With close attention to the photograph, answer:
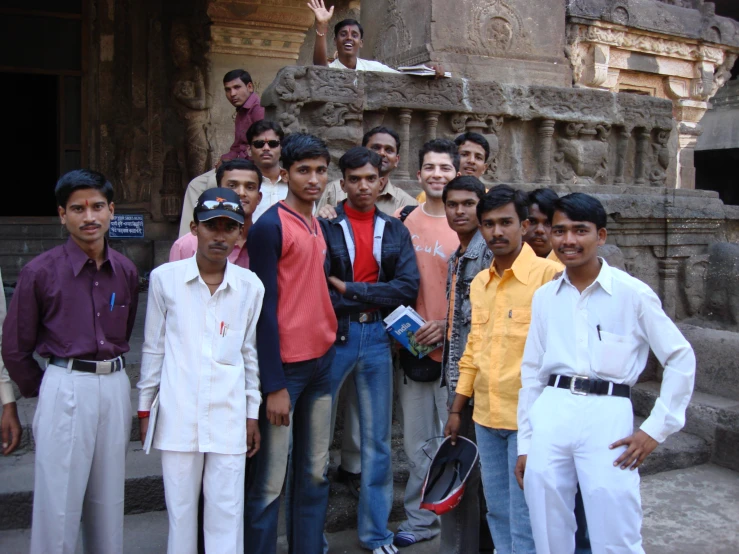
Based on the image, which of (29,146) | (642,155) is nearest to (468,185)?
(642,155)

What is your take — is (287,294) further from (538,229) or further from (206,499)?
(538,229)

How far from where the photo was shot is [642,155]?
223 inches

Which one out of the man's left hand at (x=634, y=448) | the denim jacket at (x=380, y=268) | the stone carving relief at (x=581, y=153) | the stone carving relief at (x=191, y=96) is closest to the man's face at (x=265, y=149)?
the denim jacket at (x=380, y=268)

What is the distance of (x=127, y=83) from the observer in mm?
7477

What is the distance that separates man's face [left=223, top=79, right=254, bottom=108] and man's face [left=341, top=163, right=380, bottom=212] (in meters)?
Result: 1.59

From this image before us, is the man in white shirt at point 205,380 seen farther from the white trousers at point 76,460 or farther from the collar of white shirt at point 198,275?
the white trousers at point 76,460

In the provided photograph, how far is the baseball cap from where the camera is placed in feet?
7.73

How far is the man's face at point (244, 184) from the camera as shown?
9.39 ft

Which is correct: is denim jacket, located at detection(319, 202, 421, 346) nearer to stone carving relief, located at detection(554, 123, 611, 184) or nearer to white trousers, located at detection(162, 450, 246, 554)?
white trousers, located at detection(162, 450, 246, 554)

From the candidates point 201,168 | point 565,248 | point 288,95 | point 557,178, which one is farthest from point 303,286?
point 201,168

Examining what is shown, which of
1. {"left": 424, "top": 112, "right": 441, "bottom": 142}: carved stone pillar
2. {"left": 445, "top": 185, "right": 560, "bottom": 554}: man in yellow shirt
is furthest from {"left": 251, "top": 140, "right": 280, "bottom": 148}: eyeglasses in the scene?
{"left": 424, "top": 112, "right": 441, "bottom": 142}: carved stone pillar

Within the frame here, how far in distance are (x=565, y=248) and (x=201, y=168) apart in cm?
573

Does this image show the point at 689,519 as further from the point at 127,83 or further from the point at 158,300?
the point at 127,83

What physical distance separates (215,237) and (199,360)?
427 millimetres
